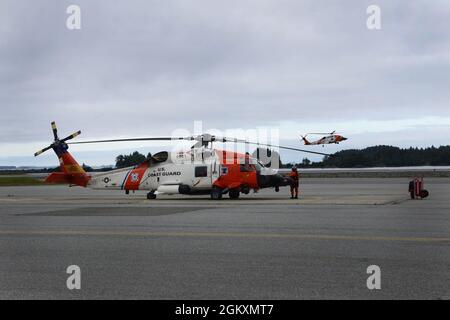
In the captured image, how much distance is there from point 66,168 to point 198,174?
8.67m

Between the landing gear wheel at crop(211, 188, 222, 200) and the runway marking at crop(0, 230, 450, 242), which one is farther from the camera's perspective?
the landing gear wheel at crop(211, 188, 222, 200)

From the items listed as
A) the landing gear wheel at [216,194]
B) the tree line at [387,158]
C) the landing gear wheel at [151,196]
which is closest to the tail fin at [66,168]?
the landing gear wheel at [151,196]

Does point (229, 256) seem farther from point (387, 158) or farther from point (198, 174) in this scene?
point (387, 158)

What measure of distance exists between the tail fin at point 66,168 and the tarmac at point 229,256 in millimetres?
15268

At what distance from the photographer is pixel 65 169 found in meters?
33.2

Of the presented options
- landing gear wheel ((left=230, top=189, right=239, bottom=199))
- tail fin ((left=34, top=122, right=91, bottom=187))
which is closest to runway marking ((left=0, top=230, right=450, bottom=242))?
landing gear wheel ((left=230, top=189, right=239, bottom=199))

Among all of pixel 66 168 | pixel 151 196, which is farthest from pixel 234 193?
pixel 66 168

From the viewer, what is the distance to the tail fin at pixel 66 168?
108ft

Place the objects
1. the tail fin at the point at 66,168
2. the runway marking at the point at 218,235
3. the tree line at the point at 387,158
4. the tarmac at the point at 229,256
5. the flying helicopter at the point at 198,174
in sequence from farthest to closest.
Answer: the tree line at the point at 387,158 < the tail fin at the point at 66,168 < the flying helicopter at the point at 198,174 < the runway marking at the point at 218,235 < the tarmac at the point at 229,256

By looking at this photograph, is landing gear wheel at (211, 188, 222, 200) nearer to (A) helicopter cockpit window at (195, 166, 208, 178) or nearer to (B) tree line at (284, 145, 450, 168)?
(A) helicopter cockpit window at (195, 166, 208, 178)

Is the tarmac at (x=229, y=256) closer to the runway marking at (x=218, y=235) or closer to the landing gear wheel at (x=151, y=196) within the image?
the runway marking at (x=218, y=235)

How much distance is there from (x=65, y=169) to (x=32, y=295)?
26477mm

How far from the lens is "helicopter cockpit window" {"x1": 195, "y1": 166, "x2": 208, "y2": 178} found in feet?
94.4

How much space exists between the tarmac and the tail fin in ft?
50.1
